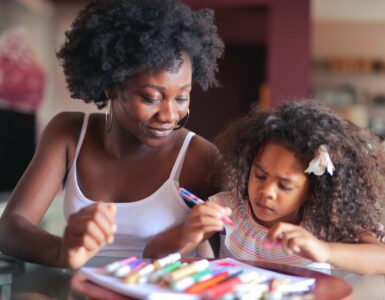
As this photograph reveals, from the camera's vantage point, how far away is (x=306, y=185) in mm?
1172

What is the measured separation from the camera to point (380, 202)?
1.24 m

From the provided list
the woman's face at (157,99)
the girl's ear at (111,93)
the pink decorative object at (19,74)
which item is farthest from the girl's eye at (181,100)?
the pink decorative object at (19,74)

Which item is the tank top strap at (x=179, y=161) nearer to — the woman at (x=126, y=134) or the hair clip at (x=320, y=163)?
the woman at (x=126, y=134)

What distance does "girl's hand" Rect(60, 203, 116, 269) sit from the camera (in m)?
0.85

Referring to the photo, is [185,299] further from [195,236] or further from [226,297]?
[195,236]

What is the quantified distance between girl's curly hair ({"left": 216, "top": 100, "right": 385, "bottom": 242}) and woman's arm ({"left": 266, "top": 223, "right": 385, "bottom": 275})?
0.07 m

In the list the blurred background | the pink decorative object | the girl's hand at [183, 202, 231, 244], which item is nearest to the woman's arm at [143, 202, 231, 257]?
the girl's hand at [183, 202, 231, 244]

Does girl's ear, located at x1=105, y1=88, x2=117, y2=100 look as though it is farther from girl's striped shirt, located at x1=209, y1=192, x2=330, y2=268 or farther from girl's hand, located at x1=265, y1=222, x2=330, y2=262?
girl's hand, located at x1=265, y1=222, x2=330, y2=262

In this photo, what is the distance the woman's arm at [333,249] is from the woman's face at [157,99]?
0.32m

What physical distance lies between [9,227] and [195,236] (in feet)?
1.27

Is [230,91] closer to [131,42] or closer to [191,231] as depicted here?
[131,42]

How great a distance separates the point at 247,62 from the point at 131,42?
4.84 metres

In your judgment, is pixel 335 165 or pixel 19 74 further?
pixel 19 74

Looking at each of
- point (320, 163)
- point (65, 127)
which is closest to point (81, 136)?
point (65, 127)
